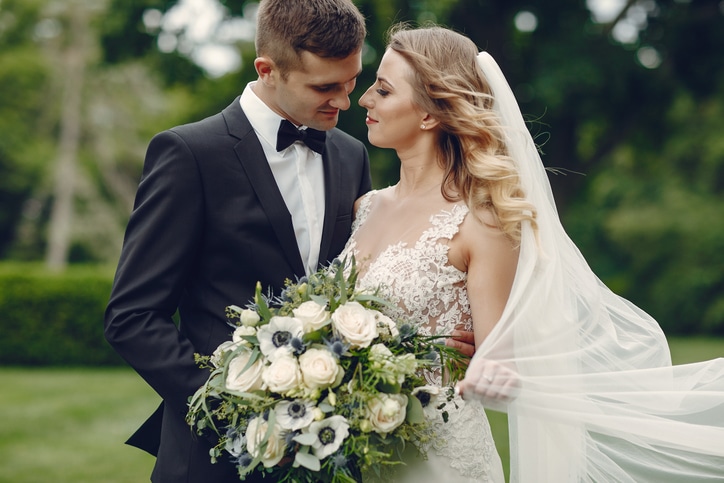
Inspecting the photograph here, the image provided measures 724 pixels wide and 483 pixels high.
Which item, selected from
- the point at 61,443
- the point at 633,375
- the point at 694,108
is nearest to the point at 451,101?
→ the point at 633,375

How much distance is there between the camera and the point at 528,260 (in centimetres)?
330

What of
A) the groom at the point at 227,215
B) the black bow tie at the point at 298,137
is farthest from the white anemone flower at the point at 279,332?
the black bow tie at the point at 298,137

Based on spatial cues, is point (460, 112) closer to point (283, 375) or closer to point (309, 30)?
point (309, 30)

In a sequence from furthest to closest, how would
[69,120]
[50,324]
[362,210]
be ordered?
[69,120], [50,324], [362,210]

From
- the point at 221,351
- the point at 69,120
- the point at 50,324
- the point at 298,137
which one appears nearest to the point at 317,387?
the point at 221,351

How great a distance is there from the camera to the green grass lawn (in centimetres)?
844

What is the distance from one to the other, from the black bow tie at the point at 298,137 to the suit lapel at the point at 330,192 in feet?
0.34

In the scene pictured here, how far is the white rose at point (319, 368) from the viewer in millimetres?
2762

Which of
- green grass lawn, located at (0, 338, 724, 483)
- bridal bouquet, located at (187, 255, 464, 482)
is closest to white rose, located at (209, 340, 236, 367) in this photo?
bridal bouquet, located at (187, 255, 464, 482)

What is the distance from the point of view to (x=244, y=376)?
287cm

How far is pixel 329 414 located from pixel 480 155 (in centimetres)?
140

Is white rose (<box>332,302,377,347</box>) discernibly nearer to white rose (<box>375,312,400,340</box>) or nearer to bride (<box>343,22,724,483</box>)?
white rose (<box>375,312,400,340</box>)

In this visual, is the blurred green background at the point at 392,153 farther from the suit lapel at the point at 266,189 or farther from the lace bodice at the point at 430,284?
the suit lapel at the point at 266,189

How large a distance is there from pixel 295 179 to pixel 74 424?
8.23m
